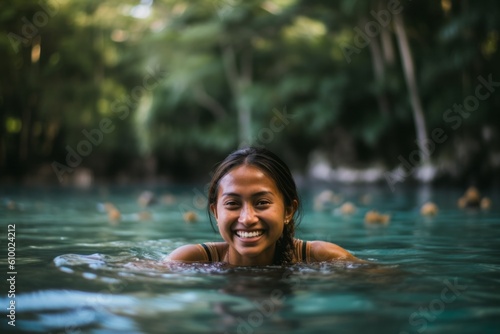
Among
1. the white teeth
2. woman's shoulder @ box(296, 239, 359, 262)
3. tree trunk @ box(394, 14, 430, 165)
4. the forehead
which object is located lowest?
woman's shoulder @ box(296, 239, 359, 262)

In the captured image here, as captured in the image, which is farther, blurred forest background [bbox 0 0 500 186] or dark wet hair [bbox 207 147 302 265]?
blurred forest background [bbox 0 0 500 186]

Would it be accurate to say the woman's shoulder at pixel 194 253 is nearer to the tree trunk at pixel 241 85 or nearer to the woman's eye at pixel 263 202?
the woman's eye at pixel 263 202

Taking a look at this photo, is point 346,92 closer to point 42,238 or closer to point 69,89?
point 69,89

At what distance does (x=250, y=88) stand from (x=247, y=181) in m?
18.8

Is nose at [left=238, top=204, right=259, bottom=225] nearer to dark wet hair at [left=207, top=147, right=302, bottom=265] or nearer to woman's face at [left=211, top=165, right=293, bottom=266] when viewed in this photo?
woman's face at [left=211, top=165, right=293, bottom=266]

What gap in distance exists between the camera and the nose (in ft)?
10.6

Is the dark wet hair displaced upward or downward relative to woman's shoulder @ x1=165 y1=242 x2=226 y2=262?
upward

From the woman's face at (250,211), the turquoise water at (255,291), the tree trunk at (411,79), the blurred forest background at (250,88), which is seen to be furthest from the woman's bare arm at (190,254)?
the tree trunk at (411,79)

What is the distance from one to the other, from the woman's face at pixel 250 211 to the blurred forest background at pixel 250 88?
481 inches

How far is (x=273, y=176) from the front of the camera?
341 cm

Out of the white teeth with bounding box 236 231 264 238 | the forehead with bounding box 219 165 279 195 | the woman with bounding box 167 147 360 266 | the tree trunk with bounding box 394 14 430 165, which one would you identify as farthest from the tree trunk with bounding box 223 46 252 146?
the white teeth with bounding box 236 231 264 238

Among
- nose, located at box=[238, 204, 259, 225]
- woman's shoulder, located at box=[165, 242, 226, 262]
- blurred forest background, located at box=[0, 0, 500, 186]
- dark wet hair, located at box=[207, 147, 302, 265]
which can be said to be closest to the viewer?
nose, located at box=[238, 204, 259, 225]

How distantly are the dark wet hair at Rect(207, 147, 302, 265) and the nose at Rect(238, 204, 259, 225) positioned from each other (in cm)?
23

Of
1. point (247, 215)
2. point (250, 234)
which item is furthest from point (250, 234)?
point (247, 215)
